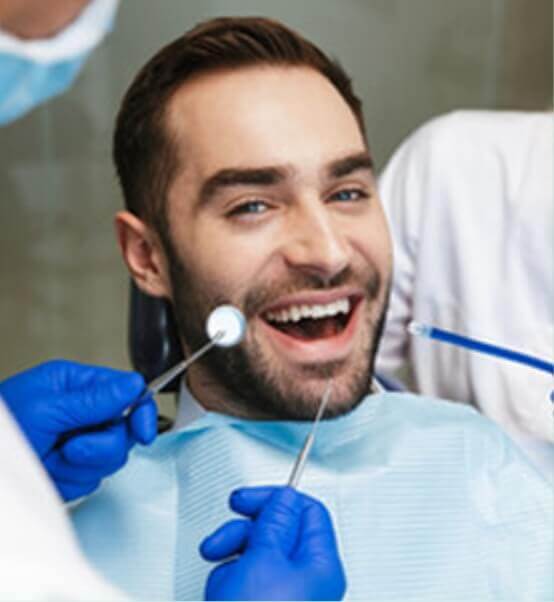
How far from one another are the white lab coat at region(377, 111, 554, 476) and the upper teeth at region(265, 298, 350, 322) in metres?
0.40

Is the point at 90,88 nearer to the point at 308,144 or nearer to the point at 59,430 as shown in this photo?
the point at 308,144

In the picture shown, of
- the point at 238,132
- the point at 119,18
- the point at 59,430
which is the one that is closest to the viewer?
the point at 59,430

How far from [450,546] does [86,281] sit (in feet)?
4.10

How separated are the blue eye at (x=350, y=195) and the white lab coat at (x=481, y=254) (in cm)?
33

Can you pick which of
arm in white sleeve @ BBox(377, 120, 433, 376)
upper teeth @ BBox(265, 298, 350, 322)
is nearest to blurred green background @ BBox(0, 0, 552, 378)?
arm in white sleeve @ BBox(377, 120, 433, 376)

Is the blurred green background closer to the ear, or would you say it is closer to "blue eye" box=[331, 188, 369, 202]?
the ear

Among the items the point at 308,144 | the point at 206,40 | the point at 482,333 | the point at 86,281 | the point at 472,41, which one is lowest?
the point at 86,281

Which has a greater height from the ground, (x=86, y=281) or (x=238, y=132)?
(x=238, y=132)

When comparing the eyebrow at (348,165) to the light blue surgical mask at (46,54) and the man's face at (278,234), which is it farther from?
the light blue surgical mask at (46,54)

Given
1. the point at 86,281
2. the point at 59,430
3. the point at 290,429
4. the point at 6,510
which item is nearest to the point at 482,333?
the point at 290,429

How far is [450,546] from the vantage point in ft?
3.69

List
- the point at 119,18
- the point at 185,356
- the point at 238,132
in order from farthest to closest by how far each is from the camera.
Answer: the point at 119,18 → the point at 185,356 → the point at 238,132

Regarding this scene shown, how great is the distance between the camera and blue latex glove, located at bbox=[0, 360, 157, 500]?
1.07m

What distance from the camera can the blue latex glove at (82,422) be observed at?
107 centimetres
